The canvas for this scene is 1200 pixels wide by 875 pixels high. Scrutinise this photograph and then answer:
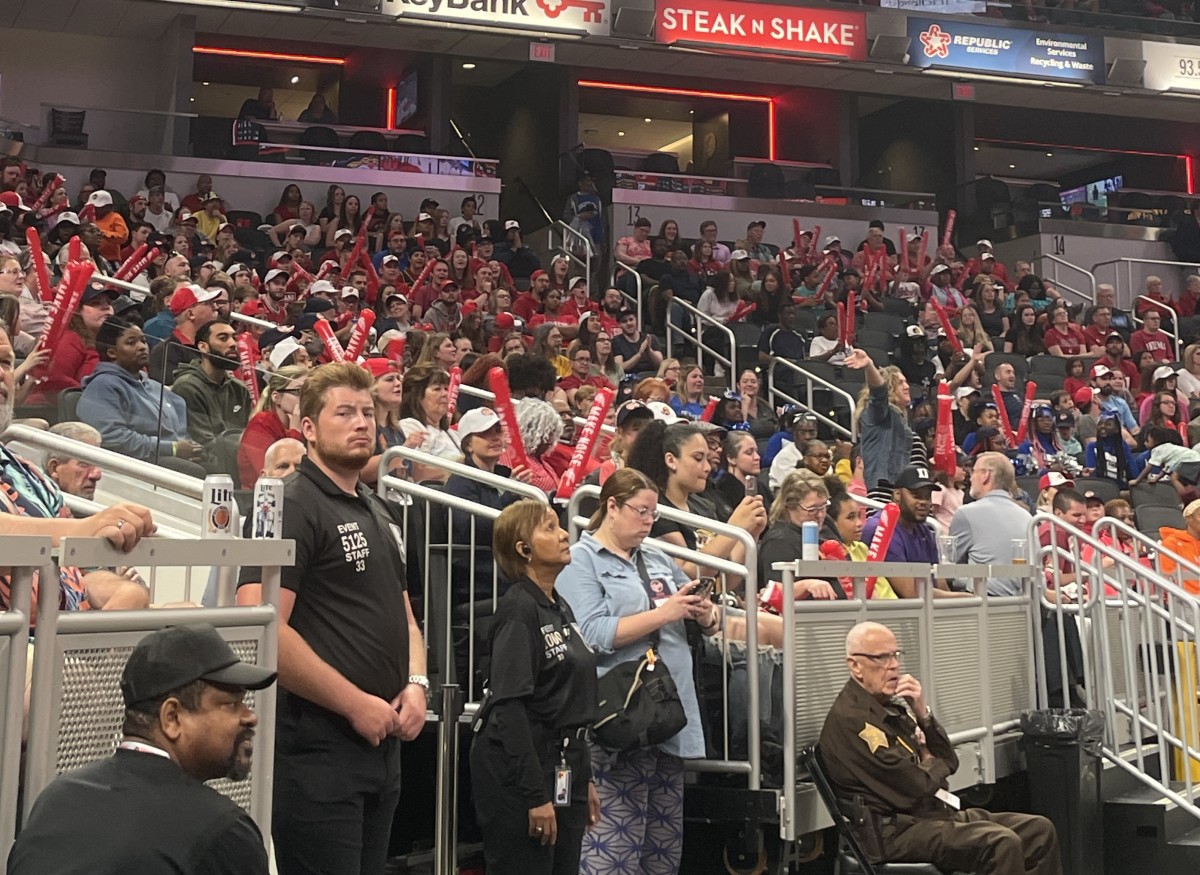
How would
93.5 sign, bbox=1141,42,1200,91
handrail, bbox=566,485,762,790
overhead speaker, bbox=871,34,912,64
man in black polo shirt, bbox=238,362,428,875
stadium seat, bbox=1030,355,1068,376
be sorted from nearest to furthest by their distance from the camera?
man in black polo shirt, bbox=238,362,428,875 → handrail, bbox=566,485,762,790 → stadium seat, bbox=1030,355,1068,376 → overhead speaker, bbox=871,34,912,64 → 93.5 sign, bbox=1141,42,1200,91

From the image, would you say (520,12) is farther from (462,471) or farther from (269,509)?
(269,509)

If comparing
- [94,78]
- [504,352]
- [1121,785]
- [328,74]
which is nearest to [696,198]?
[328,74]

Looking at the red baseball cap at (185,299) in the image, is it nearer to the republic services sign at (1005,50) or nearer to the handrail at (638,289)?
the handrail at (638,289)

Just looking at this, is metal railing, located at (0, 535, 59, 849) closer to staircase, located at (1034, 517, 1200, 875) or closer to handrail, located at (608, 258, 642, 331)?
staircase, located at (1034, 517, 1200, 875)

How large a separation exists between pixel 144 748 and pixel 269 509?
39.2 inches

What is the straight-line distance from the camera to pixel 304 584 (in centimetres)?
357

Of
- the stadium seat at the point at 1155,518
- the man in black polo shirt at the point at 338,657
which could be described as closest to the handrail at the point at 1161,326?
the stadium seat at the point at 1155,518

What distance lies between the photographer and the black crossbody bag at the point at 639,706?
4758mm

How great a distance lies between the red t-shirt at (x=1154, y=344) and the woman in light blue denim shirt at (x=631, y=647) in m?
14.1

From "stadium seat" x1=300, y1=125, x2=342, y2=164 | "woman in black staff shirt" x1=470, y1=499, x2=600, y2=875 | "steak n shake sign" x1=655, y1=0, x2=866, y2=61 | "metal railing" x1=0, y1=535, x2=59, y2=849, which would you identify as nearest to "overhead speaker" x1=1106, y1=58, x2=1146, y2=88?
"steak n shake sign" x1=655, y1=0, x2=866, y2=61

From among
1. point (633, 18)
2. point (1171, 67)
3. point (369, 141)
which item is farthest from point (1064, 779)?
point (1171, 67)

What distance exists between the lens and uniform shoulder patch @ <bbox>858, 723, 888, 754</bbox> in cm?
522

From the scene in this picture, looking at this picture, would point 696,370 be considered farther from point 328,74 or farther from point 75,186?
point 328,74

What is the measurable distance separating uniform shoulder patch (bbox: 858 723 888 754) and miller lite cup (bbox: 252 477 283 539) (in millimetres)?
2647
